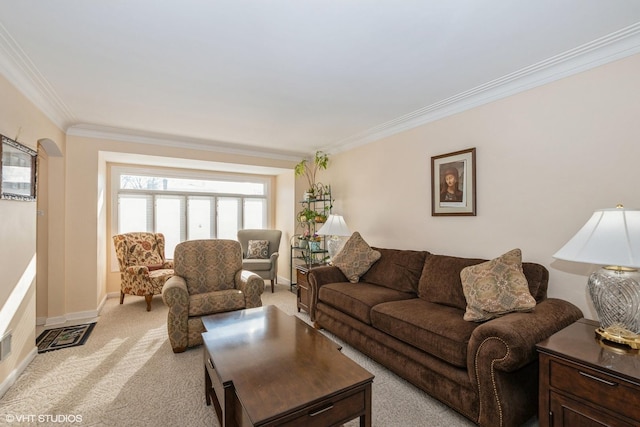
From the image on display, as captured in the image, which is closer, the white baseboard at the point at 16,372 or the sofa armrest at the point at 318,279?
the white baseboard at the point at 16,372

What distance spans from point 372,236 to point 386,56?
2.45 metres

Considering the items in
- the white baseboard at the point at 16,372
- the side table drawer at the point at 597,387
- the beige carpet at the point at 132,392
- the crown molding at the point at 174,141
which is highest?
the crown molding at the point at 174,141

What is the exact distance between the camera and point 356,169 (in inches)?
174

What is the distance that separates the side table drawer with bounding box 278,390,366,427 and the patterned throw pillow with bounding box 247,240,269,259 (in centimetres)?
420

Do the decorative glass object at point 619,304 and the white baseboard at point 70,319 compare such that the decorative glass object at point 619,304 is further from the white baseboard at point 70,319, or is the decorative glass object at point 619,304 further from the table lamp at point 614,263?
the white baseboard at point 70,319

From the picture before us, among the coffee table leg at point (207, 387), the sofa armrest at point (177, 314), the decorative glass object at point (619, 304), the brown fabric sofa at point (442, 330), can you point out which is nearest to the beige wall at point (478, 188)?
the brown fabric sofa at point (442, 330)

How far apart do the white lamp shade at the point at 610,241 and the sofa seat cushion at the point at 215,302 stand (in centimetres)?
270

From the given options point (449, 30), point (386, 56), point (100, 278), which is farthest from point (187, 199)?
point (449, 30)

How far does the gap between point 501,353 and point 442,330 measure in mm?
435

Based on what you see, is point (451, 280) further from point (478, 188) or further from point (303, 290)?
point (303, 290)

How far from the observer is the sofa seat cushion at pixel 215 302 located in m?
2.88

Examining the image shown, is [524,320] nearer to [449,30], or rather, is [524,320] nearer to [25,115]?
[449,30]

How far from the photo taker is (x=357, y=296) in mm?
2867

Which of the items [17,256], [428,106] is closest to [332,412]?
[17,256]
